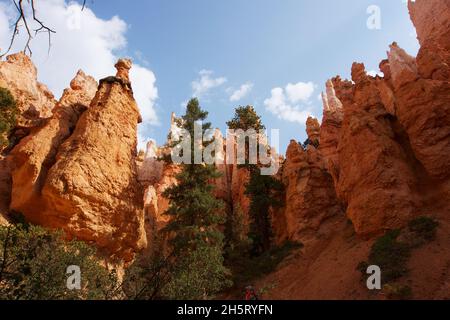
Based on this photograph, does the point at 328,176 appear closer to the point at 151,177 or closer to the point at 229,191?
the point at 229,191

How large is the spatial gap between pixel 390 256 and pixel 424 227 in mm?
2670

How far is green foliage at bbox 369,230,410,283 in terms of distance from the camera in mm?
14930

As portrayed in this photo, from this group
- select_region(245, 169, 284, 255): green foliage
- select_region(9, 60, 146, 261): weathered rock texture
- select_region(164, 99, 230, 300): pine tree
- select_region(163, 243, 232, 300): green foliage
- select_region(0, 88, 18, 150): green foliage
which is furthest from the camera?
select_region(245, 169, 284, 255): green foliage

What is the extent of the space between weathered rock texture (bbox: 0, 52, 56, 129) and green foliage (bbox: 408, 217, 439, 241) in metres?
25.9

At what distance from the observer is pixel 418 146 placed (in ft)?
66.5

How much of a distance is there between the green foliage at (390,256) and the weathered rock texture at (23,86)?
24.4 m

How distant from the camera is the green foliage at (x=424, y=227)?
1622 centimetres

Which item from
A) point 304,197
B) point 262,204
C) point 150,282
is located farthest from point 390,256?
point 150,282

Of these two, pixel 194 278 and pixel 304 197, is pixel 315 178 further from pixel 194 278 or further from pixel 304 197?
pixel 194 278

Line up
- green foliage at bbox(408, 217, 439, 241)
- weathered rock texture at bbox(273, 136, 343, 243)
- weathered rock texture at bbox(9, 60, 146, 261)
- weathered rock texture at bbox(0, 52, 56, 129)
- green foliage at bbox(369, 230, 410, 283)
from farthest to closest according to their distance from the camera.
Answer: weathered rock texture at bbox(273, 136, 343, 243) → weathered rock texture at bbox(0, 52, 56, 129) → weathered rock texture at bbox(9, 60, 146, 261) → green foliage at bbox(408, 217, 439, 241) → green foliage at bbox(369, 230, 410, 283)

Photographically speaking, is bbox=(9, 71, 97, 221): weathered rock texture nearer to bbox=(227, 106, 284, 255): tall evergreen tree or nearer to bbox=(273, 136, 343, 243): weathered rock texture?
bbox=(227, 106, 284, 255): tall evergreen tree

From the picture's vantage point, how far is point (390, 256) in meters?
16.0

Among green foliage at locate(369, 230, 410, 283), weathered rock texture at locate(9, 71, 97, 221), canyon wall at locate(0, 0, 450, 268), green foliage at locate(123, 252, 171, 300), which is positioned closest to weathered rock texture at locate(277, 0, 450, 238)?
canyon wall at locate(0, 0, 450, 268)

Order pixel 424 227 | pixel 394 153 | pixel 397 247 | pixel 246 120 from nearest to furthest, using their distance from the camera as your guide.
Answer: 1. pixel 397 247
2. pixel 424 227
3. pixel 394 153
4. pixel 246 120
